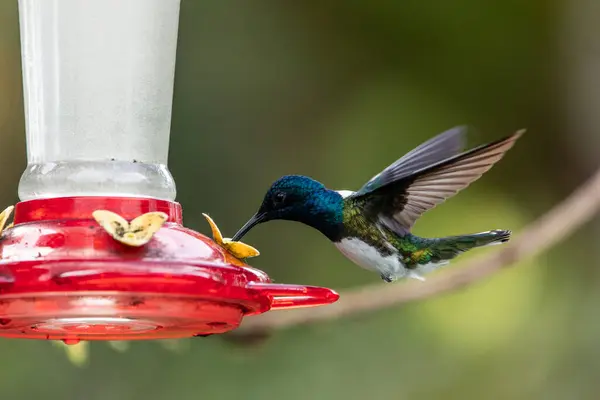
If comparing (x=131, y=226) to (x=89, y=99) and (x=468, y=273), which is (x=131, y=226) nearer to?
(x=89, y=99)

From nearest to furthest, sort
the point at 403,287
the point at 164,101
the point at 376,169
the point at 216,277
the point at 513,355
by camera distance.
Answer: the point at 216,277, the point at 164,101, the point at 403,287, the point at 513,355, the point at 376,169

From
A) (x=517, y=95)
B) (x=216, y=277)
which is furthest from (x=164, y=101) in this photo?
(x=517, y=95)

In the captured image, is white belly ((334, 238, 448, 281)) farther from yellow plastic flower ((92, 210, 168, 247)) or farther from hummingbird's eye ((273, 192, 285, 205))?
yellow plastic flower ((92, 210, 168, 247))

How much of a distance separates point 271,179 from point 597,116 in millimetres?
1954

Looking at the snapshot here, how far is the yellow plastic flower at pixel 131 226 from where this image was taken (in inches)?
76.3

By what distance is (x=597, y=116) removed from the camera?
5918 millimetres

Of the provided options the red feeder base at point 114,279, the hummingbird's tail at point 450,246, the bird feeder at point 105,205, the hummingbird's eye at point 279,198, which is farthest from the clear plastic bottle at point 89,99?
the hummingbird's tail at point 450,246

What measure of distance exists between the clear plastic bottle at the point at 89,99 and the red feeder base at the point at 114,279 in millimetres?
168

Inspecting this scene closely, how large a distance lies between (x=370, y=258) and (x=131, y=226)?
92cm

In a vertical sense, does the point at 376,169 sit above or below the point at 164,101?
below

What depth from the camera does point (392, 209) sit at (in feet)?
9.43

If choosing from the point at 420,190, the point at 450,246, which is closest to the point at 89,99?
the point at 420,190

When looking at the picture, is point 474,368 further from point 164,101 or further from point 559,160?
point 164,101

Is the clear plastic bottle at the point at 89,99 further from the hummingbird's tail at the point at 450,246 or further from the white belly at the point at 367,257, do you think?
the hummingbird's tail at the point at 450,246
